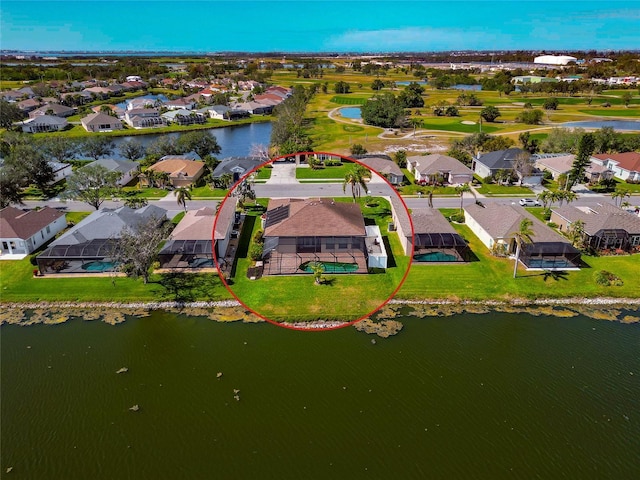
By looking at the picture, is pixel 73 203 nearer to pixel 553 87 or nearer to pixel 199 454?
pixel 199 454

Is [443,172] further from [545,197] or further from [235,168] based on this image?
[235,168]

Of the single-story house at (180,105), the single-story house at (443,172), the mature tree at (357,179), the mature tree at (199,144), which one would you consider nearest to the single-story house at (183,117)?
the single-story house at (180,105)

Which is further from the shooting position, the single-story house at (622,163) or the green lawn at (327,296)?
the single-story house at (622,163)

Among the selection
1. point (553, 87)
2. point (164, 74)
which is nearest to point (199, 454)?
point (553, 87)

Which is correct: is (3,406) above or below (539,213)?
below

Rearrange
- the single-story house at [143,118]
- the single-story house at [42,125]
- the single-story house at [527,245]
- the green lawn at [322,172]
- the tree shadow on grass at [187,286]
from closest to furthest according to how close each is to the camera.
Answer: the tree shadow on grass at [187,286]
the single-story house at [527,245]
the green lawn at [322,172]
the single-story house at [42,125]
the single-story house at [143,118]

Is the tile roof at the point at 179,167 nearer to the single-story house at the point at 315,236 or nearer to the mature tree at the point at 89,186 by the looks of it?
the mature tree at the point at 89,186
